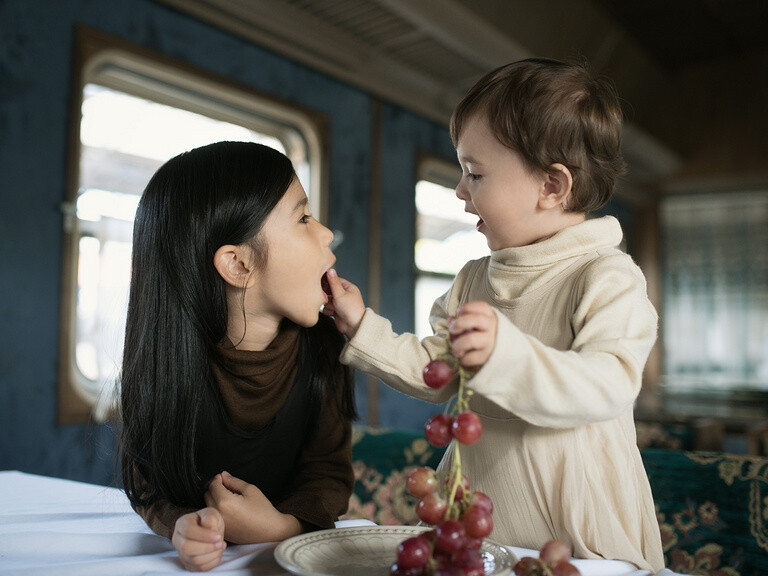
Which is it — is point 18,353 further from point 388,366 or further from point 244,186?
point 388,366

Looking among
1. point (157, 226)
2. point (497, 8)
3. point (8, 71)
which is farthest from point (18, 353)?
point (497, 8)

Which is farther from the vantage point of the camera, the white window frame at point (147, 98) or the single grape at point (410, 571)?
the white window frame at point (147, 98)

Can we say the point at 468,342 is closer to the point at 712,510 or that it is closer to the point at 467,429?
the point at 467,429

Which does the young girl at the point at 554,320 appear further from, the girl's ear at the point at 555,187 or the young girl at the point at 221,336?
the young girl at the point at 221,336

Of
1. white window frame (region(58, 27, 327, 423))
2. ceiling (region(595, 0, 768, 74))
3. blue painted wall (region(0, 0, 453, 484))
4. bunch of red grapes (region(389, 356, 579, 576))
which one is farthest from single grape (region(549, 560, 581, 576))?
ceiling (region(595, 0, 768, 74))

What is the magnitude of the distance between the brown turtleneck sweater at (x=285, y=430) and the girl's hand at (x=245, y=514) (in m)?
0.07

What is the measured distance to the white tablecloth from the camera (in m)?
0.79

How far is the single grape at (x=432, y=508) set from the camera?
2.16 ft

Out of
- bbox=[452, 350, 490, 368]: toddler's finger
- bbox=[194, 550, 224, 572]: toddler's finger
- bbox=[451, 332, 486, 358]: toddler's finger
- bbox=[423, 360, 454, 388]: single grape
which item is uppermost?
bbox=[451, 332, 486, 358]: toddler's finger

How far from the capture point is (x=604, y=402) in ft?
2.67

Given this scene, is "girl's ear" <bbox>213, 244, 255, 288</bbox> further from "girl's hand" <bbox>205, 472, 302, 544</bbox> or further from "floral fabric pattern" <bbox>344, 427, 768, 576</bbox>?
"floral fabric pattern" <bbox>344, 427, 768, 576</bbox>

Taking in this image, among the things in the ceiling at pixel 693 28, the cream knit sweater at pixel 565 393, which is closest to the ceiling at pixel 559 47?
the ceiling at pixel 693 28

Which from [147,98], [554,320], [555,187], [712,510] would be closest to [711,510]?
[712,510]

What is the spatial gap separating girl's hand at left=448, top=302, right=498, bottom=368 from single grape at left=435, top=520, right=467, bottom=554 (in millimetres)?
190
